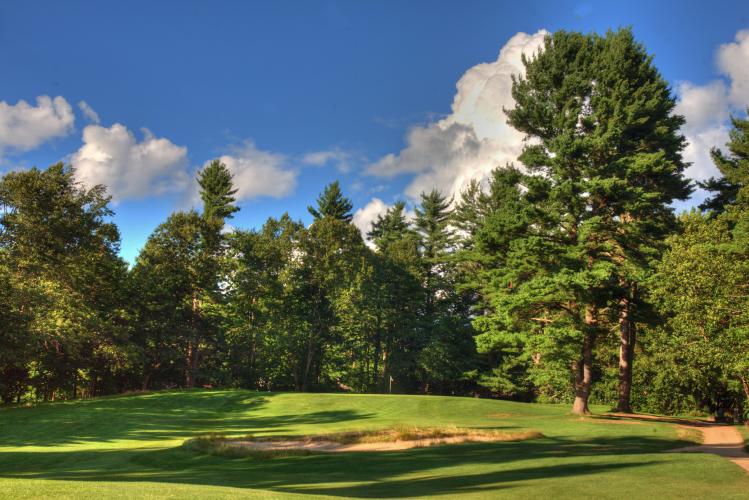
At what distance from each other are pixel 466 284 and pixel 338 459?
35.1 meters

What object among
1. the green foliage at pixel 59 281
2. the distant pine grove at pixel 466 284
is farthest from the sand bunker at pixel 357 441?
the green foliage at pixel 59 281

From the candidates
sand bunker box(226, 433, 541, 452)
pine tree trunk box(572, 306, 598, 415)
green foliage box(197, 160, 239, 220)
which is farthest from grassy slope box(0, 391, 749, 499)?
green foliage box(197, 160, 239, 220)

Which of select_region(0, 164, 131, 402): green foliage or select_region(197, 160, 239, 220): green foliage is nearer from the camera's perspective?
select_region(0, 164, 131, 402): green foliage

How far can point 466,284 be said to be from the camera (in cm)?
5191

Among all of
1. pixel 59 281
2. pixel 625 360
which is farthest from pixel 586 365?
pixel 59 281

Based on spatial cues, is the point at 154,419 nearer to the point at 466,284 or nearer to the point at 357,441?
the point at 357,441

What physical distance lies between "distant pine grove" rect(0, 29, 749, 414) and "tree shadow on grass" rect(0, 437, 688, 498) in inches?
423

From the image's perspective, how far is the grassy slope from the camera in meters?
12.0

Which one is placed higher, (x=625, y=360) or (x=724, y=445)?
(x=625, y=360)

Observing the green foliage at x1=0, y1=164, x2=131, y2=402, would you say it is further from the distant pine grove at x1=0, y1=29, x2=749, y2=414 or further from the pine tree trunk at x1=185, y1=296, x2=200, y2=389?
the pine tree trunk at x1=185, y1=296, x2=200, y2=389

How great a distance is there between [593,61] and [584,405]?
22.6m

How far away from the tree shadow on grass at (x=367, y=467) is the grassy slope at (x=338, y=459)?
51 millimetres

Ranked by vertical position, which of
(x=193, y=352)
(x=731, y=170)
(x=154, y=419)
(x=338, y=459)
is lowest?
(x=154, y=419)

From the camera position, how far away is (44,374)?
4569 centimetres
